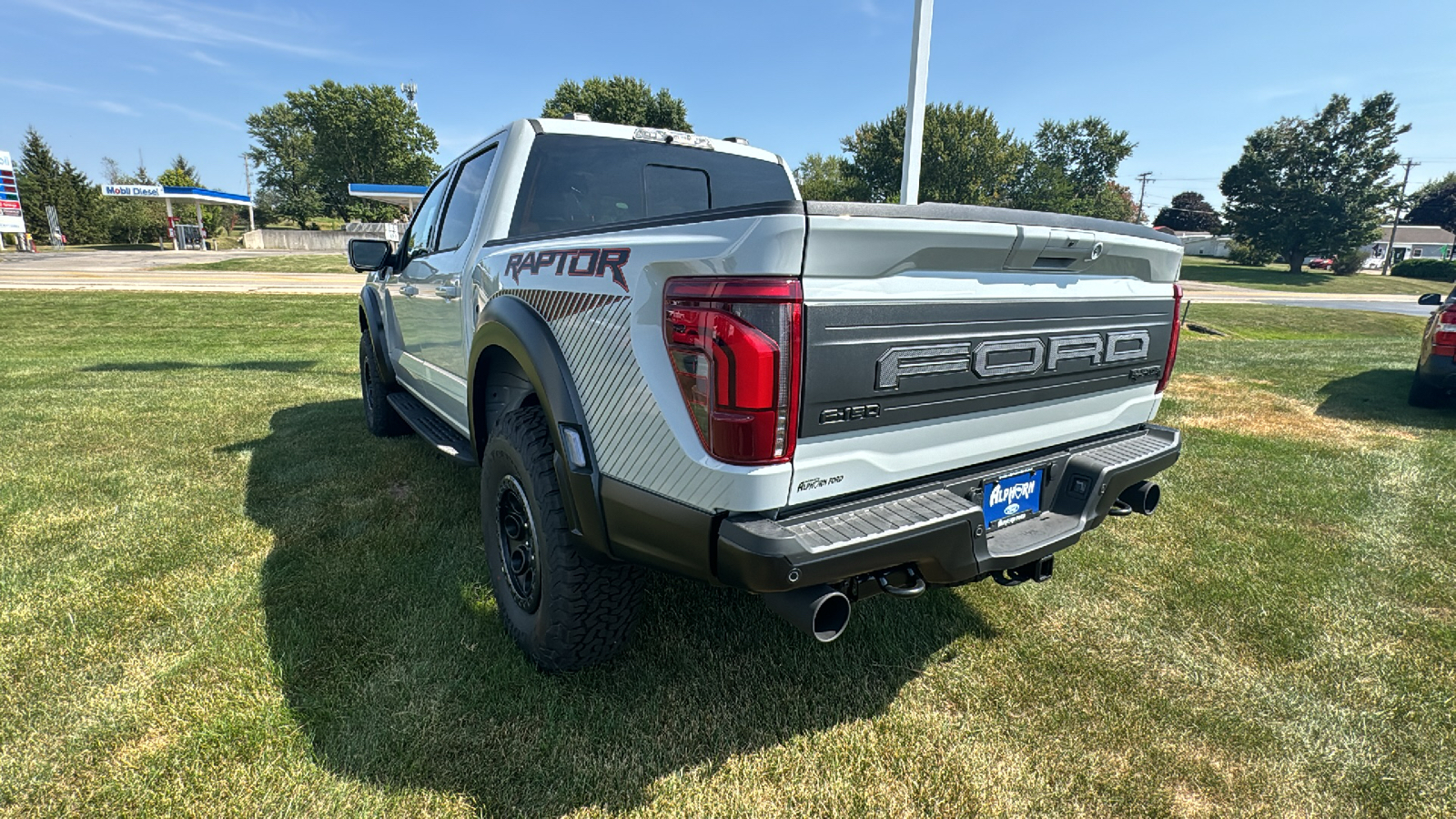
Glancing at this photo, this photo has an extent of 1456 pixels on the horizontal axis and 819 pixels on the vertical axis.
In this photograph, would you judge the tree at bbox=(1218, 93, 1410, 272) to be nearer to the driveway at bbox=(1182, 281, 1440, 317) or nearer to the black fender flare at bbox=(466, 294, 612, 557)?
the driveway at bbox=(1182, 281, 1440, 317)

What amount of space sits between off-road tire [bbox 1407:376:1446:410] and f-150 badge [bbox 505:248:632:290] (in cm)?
802

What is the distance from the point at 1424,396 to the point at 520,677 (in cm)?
842

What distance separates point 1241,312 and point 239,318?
24476mm

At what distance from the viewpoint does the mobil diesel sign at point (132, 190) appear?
42.4 m

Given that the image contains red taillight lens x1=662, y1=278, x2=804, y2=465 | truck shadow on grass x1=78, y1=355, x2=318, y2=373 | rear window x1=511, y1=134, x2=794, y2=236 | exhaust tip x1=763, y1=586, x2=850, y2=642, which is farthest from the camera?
truck shadow on grass x1=78, y1=355, x2=318, y2=373

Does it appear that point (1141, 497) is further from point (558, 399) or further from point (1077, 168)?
point (1077, 168)

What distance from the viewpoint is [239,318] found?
13109 mm

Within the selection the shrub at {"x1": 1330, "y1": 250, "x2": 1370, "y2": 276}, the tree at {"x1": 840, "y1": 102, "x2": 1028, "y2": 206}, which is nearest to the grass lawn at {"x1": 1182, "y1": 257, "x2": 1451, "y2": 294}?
the shrub at {"x1": 1330, "y1": 250, "x2": 1370, "y2": 276}

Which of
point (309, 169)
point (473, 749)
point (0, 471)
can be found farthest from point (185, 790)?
point (309, 169)

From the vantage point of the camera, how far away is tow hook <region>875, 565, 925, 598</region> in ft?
6.20

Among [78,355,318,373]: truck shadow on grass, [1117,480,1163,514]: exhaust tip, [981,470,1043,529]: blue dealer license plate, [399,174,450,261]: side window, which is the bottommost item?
[78,355,318,373]: truck shadow on grass

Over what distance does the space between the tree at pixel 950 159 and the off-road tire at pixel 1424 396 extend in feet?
147

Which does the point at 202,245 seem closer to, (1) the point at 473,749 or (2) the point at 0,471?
(2) the point at 0,471

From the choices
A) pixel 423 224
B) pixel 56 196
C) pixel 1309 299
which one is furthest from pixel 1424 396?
pixel 56 196
